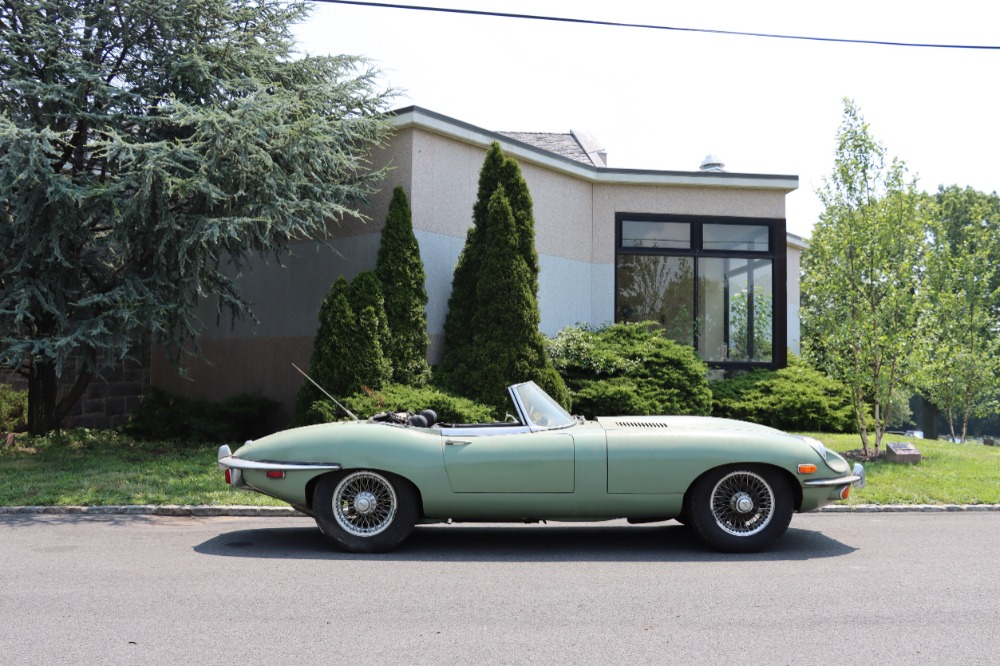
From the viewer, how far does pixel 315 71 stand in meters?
13.4

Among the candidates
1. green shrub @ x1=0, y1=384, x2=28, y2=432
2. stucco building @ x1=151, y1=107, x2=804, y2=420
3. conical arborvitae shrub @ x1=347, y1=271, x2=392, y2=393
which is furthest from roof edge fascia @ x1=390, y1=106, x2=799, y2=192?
green shrub @ x1=0, y1=384, x2=28, y2=432

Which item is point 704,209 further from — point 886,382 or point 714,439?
point 714,439

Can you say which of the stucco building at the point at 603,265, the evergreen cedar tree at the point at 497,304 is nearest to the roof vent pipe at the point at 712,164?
the stucco building at the point at 603,265

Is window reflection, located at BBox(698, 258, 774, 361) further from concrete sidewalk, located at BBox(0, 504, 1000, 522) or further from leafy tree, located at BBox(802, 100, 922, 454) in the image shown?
concrete sidewalk, located at BBox(0, 504, 1000, 522)

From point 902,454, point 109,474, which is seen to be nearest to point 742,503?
point 902,454

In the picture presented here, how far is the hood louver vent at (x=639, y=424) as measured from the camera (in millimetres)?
7074

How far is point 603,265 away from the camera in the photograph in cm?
1731

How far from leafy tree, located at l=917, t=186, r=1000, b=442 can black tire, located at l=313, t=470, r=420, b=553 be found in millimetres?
9131

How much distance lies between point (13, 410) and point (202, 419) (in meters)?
3.67

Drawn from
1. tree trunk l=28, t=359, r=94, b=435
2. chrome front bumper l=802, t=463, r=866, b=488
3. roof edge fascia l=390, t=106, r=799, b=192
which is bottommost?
chrome front bumper l=802, t=463, r=866, b=488

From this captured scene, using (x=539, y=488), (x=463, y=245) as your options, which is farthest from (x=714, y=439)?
(x=463, y=245)

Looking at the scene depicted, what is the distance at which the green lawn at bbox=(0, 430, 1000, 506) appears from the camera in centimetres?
905

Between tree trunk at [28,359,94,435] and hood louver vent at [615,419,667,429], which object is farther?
tree trunk at [28,359,94,435]

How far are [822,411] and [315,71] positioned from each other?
10758 millimetres
